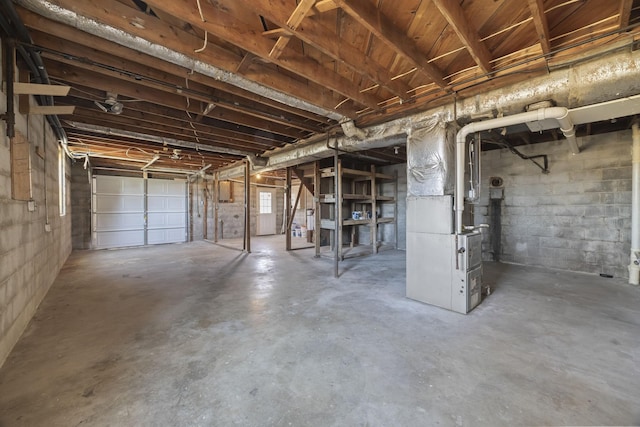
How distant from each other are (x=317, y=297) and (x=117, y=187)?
7.58 m

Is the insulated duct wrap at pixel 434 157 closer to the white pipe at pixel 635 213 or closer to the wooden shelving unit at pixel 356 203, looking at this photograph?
the wooden shelving unit at pixel 356 203

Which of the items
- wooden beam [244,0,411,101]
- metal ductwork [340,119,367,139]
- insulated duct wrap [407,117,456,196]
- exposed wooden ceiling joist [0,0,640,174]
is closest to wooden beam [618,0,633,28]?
exposed wooden ceiling joist [0,0,640,174]

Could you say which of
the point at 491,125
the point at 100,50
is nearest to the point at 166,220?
the point at 100,50

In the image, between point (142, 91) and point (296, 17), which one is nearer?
point (296, 17)

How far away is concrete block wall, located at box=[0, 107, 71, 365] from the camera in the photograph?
1929 mm

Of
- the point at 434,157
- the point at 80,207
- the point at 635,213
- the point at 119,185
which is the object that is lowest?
the point at 635,213

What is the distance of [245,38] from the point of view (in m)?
1.93

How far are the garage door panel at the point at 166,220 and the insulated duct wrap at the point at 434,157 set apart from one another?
8253mm

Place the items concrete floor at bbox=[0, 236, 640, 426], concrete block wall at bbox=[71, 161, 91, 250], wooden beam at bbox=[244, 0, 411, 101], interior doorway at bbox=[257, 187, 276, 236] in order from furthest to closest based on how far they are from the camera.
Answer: interior doorway at bbox=[257, 187, 276, 236] → concrete block wall at bbox=[71, 161, 91, 250] → wooden beam at bbox=[244, 0, 411, 101] → concrete floor at bbox=[0, 236, 640, 426]

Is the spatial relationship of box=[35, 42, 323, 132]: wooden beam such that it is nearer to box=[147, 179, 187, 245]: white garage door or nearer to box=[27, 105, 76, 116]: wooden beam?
box=[27, 105, 76, 116]: wooden beam

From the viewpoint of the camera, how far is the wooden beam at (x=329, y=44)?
1658 millimetres

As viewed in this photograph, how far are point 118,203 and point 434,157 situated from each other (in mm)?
8694

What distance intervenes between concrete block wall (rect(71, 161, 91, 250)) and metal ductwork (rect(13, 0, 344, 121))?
7213 millimetres

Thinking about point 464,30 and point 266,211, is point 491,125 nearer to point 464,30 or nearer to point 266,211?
point 464,30
